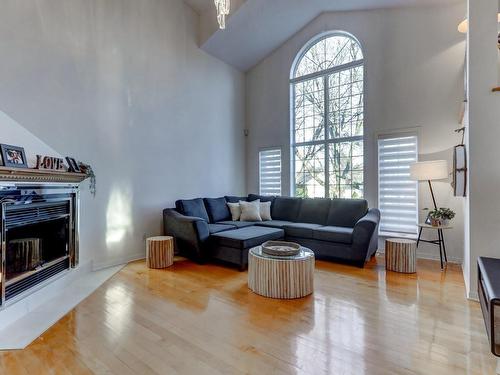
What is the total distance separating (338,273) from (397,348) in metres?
1.69

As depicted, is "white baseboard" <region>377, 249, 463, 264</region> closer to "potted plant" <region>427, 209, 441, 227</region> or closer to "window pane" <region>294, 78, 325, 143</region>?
"potted plant" <region>427, 209, 441, 227</region>

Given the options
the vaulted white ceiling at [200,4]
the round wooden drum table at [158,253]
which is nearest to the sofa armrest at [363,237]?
the round wooden drum table at [158,253]

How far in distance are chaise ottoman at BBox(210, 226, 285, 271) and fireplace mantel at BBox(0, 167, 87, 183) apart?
1893 mm

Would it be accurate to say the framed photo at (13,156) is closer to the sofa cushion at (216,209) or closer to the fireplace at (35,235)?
the fireplace at (35,235)

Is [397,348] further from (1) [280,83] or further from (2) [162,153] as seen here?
(1) [280,83]

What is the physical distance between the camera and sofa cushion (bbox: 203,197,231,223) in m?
4.99

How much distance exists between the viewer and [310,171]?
18.3ft

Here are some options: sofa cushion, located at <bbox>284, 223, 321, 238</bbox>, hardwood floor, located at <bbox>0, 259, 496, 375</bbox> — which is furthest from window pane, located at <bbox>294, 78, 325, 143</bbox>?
hardwood floor, located at <bbox>0, 259, 496, 375</bbox>

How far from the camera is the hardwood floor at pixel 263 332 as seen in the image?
5.84 ft

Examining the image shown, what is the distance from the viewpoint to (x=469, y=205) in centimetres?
278

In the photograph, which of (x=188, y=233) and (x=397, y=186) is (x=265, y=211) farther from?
(x=397, y=186)

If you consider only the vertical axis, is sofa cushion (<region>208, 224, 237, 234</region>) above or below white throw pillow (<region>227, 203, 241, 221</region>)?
below

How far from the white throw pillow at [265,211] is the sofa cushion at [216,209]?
0.62 meters

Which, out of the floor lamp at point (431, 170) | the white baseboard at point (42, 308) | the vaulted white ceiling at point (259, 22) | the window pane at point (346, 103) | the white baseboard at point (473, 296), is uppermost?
the vaulted white ceiling at point (259, 22)
